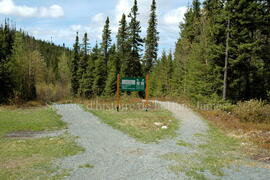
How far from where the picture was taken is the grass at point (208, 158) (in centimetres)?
532

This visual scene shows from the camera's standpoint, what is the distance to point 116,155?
664 centimetres

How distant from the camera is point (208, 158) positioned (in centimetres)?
640

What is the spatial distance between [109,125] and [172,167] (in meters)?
6.83

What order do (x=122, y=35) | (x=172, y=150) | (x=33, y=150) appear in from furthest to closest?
(x=122, y=35), (x=172, y=150), (x=33, y=150)

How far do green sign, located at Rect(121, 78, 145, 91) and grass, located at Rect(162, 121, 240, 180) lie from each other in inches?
377

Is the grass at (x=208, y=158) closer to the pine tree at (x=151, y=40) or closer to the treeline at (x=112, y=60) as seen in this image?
the treeline at (x=112, y=60)

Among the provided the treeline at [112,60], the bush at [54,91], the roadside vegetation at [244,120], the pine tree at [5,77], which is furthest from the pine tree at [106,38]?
the roadside vegetation at [244,120]

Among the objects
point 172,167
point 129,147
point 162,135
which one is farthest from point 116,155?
point 162,135

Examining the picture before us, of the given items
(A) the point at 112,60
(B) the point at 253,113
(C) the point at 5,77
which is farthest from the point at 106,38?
(B) the point at 253,113

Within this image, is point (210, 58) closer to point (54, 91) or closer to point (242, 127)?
point (242, 127)

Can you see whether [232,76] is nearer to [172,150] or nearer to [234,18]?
[234,18]

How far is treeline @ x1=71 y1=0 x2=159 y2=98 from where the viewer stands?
34.5 metres

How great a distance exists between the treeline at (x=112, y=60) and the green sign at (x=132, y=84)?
1670cm

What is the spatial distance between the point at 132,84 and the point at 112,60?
87.7 ft
